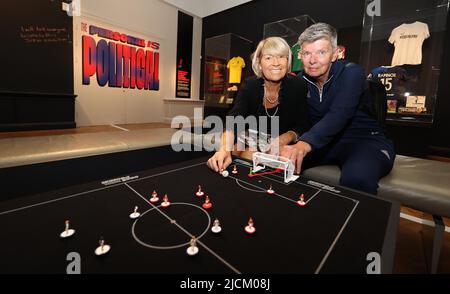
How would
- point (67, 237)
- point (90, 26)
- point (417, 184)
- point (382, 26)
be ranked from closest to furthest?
point (67, 237) → point (417, 184) → point (382, 26) → point (90, 26)

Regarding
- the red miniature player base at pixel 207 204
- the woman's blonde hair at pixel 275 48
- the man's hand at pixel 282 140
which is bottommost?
the red miniature player base at pixel 207 204

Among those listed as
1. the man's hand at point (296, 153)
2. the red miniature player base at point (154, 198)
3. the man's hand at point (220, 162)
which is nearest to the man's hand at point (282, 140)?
the man's hand at point (296, 153)

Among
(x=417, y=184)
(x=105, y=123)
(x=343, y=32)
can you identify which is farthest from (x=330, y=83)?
(x=105, y=123)

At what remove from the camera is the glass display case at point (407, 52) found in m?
3.00

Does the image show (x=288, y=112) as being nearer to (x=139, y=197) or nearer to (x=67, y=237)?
(x=139, y=197)

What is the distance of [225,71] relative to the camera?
5504mm

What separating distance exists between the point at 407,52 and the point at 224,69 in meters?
3.41

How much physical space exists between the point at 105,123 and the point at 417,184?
17.2 ft

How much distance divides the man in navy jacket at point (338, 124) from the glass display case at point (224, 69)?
375 cm

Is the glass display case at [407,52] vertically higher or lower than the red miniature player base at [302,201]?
higher

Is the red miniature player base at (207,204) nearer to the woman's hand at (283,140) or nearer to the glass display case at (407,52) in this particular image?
the woman's hand at (283,140)

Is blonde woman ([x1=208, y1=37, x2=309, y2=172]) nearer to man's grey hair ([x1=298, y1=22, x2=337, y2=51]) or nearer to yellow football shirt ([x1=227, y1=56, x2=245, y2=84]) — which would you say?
man's grey hair ([x1=298, y1=22, x2=337, y2=51])

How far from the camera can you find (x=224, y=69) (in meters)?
5.52

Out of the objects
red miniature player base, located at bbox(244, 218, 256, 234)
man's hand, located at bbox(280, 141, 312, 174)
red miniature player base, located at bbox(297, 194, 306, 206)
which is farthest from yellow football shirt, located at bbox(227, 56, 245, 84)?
red miniature player base, located at bbox(244, 218, 256, 234)
